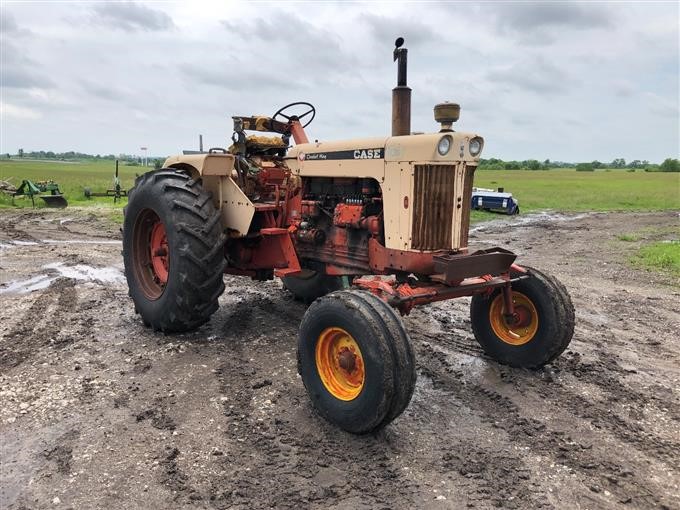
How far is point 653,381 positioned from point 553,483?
2020 millimetres

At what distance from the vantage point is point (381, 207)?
4.66 meters

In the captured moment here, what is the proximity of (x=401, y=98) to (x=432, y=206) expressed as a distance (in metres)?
0.95

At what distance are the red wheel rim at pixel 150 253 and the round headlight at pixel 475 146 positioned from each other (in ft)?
10.7

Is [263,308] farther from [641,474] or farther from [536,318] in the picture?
[641,474]

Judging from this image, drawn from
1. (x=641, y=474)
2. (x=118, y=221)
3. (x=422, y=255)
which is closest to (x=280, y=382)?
(x=422, y=255)

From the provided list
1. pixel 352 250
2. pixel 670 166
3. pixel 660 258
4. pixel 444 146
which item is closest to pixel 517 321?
pixel 352 250

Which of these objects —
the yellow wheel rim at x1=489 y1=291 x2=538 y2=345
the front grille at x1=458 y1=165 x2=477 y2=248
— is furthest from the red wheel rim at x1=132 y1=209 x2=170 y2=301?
the yellow wheel rim at x1=489 y1=291 x2=538 y2=345

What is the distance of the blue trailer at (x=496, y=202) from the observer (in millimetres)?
19578

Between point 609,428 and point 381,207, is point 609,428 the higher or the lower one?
the lower one

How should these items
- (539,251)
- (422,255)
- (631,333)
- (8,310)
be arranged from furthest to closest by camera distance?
(539,251) → (8,310) → (631,333) → (422,255)

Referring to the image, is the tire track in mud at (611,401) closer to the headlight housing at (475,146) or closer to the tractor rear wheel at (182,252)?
the headlight housing at (475,146)

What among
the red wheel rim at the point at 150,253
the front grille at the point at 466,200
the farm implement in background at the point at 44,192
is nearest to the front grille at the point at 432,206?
the front grille at the point at 466,200

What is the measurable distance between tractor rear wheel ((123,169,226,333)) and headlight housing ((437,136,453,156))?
219cm

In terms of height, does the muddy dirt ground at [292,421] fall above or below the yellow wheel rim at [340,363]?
below
